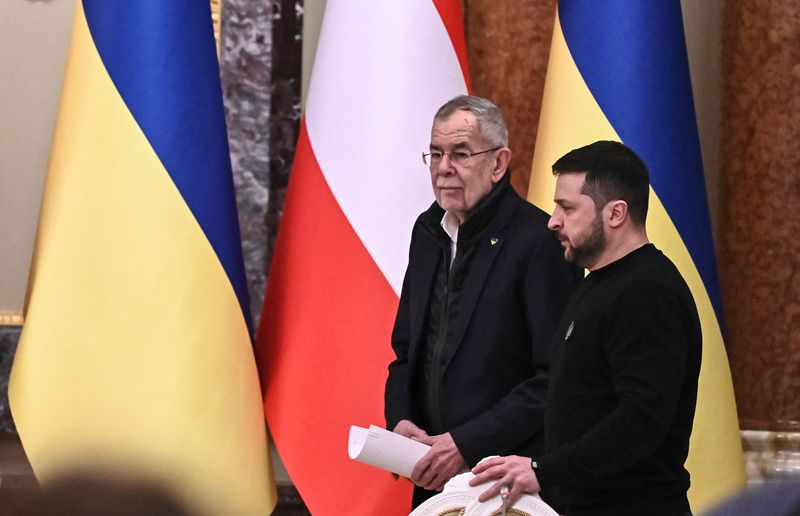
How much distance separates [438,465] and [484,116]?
70 cm

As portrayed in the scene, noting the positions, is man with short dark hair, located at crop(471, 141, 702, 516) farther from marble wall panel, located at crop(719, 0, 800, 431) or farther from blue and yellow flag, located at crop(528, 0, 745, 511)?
marble wall panel, located at crop(719, 0, 800, 431)

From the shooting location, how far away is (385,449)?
7.22 feet

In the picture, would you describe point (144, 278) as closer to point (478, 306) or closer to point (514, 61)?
point (478, 306)

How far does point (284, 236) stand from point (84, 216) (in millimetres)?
514

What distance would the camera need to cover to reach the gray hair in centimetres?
244

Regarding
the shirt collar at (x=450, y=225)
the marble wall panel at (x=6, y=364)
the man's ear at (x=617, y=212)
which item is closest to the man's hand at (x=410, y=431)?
the shirt collar at (x=450, y=225)

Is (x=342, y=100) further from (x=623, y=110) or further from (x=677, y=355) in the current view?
(x=677, y=355)

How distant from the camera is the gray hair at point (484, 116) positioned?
2439 mm

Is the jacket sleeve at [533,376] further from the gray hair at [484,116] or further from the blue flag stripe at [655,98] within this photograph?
the blue flag stripe at [655,98]

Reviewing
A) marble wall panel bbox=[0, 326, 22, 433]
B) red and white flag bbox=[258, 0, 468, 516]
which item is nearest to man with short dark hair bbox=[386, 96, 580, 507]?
red and white flag bbox=[258, 0, 468, 516]

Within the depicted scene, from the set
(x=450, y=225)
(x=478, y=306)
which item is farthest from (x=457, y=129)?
(x=478, y=306)

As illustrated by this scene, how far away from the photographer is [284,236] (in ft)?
10.5

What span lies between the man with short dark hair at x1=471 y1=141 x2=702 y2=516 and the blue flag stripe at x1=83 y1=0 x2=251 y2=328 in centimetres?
131

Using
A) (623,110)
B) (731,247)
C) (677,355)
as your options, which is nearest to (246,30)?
(623,110)
